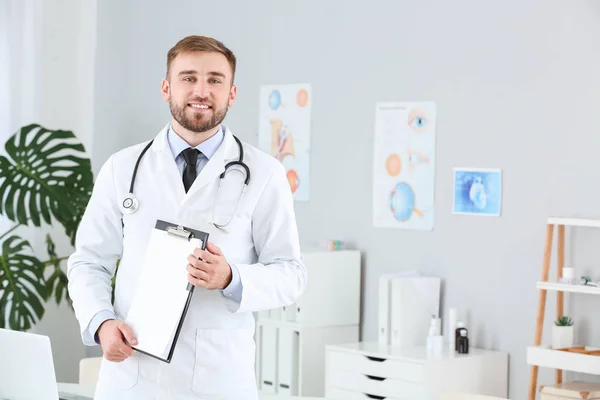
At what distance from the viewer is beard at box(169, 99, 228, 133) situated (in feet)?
6.15

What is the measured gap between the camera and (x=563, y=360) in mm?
3658

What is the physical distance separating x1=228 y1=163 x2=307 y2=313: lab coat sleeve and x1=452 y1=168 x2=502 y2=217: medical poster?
7.44ft

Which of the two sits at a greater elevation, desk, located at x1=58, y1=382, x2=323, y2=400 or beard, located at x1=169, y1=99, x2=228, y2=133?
beard, located at x1=169, y1=99, x2=228, y2=133

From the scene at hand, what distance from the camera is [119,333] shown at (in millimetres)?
1784

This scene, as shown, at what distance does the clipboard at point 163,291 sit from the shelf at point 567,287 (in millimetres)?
2218

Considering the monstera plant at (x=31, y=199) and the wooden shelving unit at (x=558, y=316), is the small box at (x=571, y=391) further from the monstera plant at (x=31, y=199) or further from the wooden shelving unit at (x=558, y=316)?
the monstera plant at (x=31, y=199)

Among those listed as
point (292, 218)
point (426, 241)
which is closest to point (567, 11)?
point (426, 241)

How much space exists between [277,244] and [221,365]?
25 centimetres

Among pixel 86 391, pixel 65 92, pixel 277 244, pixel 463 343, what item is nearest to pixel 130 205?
pixel 277 244

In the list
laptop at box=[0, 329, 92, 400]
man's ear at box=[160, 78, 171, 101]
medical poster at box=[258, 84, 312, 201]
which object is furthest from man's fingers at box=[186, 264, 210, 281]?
medical poster at box=[258, 84, 312, 201]

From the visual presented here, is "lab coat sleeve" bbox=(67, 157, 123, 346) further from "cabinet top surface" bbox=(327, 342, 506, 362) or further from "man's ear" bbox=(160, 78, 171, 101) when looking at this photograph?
"cabinet top surface" bbox=(327, 342, 506, 362)

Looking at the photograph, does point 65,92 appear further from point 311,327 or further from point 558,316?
point 558,316

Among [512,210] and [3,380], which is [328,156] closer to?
[512,210]

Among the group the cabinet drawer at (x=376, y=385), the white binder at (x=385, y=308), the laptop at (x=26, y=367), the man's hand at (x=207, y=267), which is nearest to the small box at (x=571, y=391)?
the cabinet drawer at (x=376, y=385)
